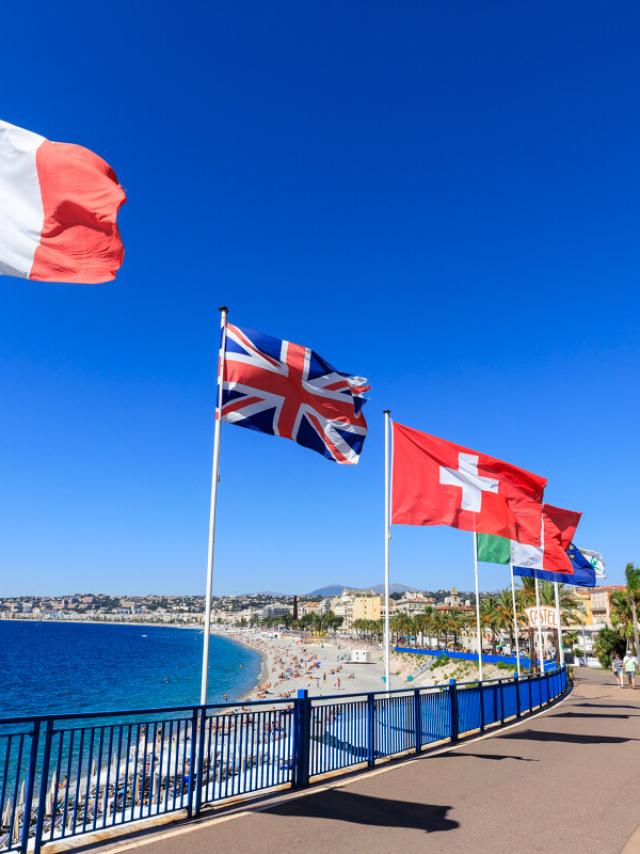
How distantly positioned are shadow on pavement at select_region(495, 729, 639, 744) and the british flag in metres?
7.16

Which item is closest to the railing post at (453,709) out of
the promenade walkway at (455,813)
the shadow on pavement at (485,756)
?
the promenade walkway at (455,813)

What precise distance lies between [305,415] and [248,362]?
5.17 ft

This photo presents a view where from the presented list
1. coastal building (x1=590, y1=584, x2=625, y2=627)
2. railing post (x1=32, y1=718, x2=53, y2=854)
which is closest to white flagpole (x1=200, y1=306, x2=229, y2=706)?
railing post (x1=32, y1=718, x2=53, y2=854)

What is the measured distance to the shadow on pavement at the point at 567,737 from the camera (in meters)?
13.3

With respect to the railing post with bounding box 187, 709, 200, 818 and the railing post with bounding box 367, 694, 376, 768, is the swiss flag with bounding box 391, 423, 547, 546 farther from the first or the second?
the railing post with bounding box 187, 709, 200, 818

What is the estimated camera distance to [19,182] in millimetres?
6398

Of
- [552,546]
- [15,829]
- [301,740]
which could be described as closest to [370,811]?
[301,740]

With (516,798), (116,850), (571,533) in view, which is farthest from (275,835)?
(571,533)

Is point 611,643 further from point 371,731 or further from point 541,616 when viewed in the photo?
point 371,731

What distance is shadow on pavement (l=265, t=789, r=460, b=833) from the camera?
702cm

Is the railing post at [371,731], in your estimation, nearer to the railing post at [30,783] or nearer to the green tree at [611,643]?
the railing post at [30,783]

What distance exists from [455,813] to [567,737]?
769 centimetres

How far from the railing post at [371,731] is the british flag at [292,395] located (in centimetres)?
432

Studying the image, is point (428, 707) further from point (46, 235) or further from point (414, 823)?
point (46, 235)
